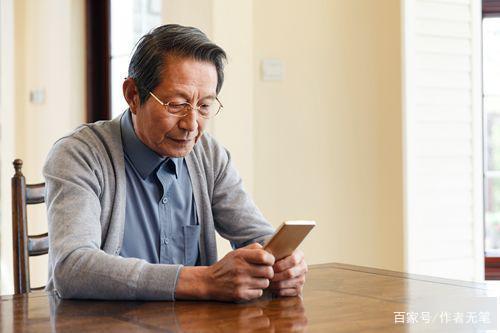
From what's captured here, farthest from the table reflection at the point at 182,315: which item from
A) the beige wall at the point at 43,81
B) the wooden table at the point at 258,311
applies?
the beige wall at the point at 43,81

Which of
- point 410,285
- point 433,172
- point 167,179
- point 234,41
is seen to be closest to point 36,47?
point 234,41

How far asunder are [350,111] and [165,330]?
2554 millimetres

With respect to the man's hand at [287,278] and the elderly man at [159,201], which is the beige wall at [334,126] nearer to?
the elderly man at [159,201]

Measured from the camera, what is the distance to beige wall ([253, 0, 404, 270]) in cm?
369

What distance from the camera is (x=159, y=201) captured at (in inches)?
77.6

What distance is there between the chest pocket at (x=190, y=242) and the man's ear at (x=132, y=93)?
307 millimetres

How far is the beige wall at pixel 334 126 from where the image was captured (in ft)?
12.1

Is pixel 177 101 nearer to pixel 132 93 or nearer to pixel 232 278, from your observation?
pixel 132 93

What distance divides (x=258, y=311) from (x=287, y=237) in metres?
0.18

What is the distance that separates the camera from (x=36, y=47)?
5332 millimetres

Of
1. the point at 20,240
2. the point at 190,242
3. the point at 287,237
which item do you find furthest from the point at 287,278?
the point at 20,240

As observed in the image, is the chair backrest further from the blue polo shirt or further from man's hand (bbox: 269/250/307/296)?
man's hand (bbox: 269/250/307/296)

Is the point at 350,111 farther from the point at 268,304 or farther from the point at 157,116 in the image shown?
the point at 268,304

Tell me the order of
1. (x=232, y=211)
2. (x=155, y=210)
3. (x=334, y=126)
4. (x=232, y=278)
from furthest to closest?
(x=334, y=126) < (x=232, y=211) < (x=155, y=210) < (x=232, y=278)
